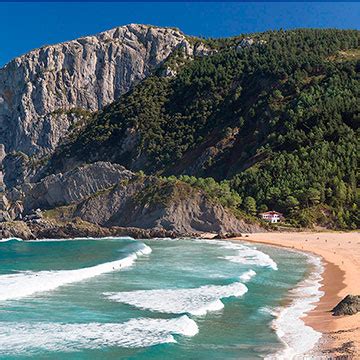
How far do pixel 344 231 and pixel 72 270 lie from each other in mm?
50016

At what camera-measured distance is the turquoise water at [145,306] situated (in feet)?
61.1

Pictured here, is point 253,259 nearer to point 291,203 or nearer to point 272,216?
point 272,216

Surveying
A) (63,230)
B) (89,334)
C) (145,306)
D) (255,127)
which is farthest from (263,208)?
(89,334)

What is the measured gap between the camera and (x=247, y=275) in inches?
1442

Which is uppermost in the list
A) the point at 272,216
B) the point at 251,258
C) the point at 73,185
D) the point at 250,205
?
the point at 73,185

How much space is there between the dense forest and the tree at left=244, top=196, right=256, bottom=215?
0.18 meters

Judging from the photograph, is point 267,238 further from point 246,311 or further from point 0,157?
point 0,157

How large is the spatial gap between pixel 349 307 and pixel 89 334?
11.6m

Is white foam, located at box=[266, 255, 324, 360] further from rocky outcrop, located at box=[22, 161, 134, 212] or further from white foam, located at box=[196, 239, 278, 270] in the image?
rocky outcrop, located at box=[22, 161, 134, 212]

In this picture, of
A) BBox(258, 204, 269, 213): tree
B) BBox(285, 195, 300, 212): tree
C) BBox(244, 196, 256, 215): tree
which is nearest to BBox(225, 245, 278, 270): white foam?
BBox(285, 195, 300, 212): tree

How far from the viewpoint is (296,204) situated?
278ft

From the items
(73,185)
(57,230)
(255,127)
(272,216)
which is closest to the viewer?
(272,216)

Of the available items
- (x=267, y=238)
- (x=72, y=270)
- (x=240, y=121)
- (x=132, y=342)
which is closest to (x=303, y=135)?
(x=240, y=121)

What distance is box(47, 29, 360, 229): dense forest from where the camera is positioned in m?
88.9
